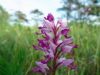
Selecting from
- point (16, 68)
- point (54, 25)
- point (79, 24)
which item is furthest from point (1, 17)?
point (54, 25)

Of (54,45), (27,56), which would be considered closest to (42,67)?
(54,45)

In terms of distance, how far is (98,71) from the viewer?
8.95 ft

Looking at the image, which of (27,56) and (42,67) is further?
(27,56)

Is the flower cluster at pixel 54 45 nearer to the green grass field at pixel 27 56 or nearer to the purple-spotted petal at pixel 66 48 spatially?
the purple-spotted petal at pixel 66 48

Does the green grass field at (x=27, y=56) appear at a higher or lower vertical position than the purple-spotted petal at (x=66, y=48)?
lower

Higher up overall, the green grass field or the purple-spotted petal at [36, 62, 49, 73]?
the purple-spotted petal at [36, 62, 49, 73]

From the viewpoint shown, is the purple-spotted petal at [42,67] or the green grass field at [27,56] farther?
the green grass field at [27,56]

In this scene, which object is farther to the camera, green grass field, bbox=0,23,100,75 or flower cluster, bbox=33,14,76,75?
green grass field, bbox=0,23,100,75

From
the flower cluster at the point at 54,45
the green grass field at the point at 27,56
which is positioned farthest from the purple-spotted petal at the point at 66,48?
the green grass field at the point at 27,56

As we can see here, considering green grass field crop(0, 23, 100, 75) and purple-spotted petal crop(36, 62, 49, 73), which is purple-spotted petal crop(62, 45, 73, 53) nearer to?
purple-spotted petal crop(36, 62, 49, 73)

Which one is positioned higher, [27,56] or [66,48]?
[66,48]

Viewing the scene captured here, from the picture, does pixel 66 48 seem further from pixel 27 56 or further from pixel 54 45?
pixel 27 56

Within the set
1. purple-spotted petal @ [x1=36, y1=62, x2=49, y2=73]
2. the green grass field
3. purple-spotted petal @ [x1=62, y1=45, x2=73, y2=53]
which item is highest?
purple-spotted petal @ [x1=62, y1=45, x2=73, y2=53]

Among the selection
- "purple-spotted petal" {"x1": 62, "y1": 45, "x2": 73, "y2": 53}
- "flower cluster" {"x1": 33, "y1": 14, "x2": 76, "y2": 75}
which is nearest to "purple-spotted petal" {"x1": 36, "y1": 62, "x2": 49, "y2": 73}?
"flower cluster" {"x1": 33, "y1": 14, "x2": 76, "y2": 75}
